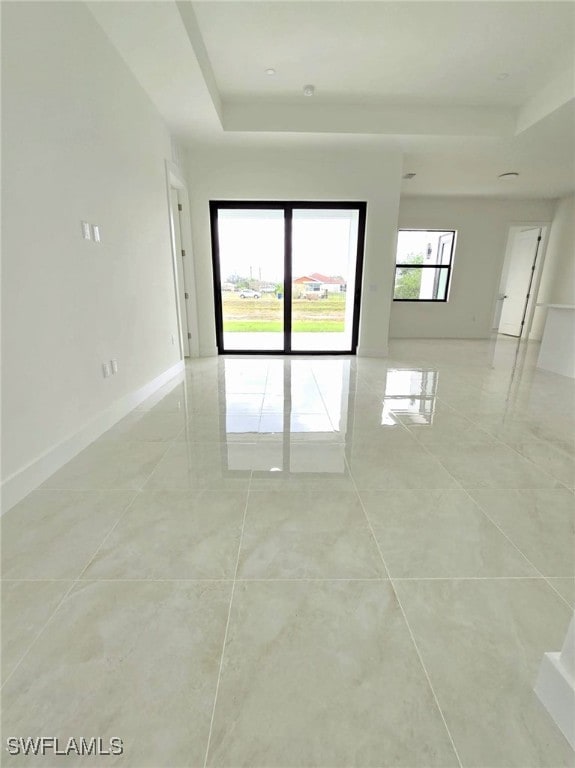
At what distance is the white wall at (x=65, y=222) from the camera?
168 cm

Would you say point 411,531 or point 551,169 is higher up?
point 551,169

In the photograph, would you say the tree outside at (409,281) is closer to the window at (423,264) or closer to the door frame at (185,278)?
the window at (423,264)

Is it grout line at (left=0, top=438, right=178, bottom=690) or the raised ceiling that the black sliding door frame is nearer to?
the raised ceiling

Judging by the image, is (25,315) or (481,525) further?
(25,315)

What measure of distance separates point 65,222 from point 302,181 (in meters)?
3.71

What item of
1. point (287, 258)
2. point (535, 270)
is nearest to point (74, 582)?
point (287, 258)

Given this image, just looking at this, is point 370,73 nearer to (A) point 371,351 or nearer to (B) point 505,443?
(A) point 371,351

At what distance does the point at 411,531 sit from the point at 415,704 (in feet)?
2.28

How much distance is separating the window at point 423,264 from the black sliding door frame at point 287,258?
98.0 inches

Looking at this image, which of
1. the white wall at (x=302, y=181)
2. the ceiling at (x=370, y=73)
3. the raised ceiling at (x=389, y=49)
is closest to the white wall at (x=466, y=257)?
the ceiling at (x=370, y=73)

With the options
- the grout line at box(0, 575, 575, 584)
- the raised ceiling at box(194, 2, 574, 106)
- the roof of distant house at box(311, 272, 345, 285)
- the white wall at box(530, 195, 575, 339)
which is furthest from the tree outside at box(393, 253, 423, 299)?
the grout line at box(0, 575, 575, 584)

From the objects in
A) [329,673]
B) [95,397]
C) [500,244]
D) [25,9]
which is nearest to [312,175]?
[25,9]

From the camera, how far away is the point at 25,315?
1755mm

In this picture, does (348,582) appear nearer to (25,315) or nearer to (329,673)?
(329,673)
